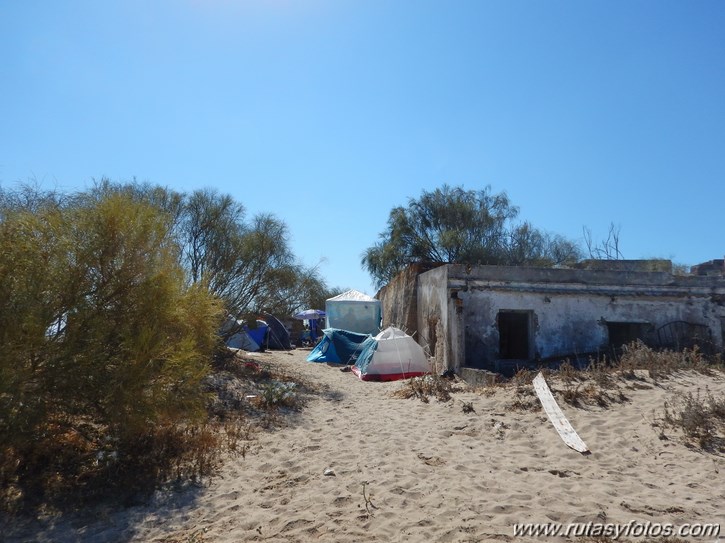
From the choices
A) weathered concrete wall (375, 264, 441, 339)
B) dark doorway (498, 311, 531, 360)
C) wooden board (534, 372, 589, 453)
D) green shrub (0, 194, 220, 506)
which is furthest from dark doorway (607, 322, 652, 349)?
green shrub (0, 194, 220, 506)

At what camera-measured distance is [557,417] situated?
7.30 m

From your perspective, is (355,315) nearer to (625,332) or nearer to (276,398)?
(625,332)

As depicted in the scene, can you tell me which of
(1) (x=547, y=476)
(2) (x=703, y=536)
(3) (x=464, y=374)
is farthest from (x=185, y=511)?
(3) (x=464, y=374)

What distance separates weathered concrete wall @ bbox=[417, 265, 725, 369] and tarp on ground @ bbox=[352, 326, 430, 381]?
841mm

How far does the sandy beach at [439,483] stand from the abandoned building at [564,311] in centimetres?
453

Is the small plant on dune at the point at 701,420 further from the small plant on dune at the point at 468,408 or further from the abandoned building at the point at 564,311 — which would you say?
the abandoned building at the point at 564,311

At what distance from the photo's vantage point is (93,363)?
500 cm

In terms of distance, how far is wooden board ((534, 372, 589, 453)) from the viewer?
639 centimetres

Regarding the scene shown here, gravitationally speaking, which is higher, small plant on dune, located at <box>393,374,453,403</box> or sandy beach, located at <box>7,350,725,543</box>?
small plant on dune, located at <box>393,374,453,403</box>

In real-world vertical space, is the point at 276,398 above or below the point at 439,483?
above

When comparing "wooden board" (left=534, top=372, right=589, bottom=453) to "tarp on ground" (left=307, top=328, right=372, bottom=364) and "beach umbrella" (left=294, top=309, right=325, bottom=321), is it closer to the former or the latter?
"tarp on ground" (left=307, top=328, right=372, bottom=364)

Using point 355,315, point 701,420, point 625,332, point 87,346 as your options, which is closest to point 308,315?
point 355,315

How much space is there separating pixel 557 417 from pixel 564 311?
6410 millimetres

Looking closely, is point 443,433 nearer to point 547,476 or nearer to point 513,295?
point 547,476
